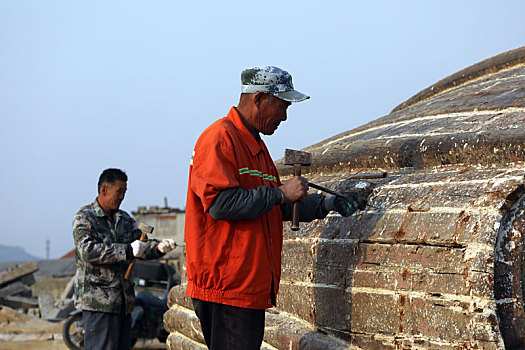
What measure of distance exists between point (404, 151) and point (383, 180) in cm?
21

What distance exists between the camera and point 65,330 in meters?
6.83

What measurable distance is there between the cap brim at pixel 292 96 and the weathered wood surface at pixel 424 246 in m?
0.62

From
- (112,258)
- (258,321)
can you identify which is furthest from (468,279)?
(112,258)

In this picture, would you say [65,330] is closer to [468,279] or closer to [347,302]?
[347,302]

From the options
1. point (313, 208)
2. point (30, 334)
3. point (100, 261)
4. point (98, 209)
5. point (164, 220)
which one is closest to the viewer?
point (313, 208)

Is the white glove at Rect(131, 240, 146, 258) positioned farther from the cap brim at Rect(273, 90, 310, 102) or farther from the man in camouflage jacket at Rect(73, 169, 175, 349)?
the cap brim at Rect(273, 90, 310, 102)

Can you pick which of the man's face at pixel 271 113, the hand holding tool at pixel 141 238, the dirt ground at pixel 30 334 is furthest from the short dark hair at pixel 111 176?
the dirt ground at pixel 30 334

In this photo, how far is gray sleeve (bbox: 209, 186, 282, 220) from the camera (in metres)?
2.35

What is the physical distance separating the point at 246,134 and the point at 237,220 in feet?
1.22

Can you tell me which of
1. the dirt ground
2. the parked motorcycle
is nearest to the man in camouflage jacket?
the parked motorcycle

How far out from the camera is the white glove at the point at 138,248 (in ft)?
13.7

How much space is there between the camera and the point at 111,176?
4309mm

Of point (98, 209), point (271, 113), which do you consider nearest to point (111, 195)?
point (98, 209)

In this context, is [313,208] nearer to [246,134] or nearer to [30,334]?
[246,134]
